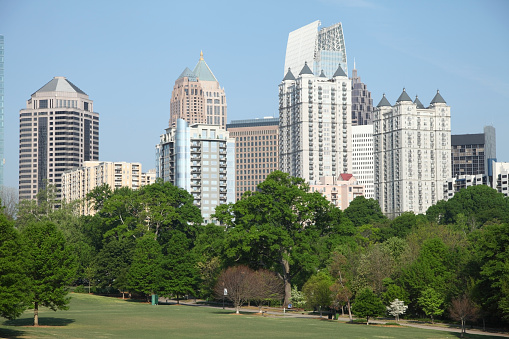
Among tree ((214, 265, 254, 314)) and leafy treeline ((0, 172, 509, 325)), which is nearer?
leafy treeline ((0, 172, 509, 325))

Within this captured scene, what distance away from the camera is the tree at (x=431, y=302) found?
300 feet

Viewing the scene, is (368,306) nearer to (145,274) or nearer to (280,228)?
(280,228)

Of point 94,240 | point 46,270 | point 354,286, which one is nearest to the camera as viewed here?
point 46,270

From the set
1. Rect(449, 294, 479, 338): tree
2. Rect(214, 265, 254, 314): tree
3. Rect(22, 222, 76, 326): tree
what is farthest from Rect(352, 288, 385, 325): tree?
Rect(22, 222, 76, 326): tree

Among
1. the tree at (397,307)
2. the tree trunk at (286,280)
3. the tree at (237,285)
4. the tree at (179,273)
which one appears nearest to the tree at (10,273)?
the tree at (237,285)

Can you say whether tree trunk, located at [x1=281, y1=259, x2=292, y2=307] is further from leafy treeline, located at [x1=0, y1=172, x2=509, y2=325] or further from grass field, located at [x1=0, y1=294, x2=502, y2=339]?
grass field, located at [x1=0, y1=294, x2=502, y2=339]

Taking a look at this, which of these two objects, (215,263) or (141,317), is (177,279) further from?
(141,317)

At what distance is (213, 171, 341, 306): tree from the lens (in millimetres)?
112125

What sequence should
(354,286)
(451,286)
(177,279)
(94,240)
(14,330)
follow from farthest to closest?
(94,240), (177,279), (354,286), (451,286), (14,330)

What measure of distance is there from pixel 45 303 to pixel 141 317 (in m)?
15.1

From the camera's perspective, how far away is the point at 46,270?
81562mm

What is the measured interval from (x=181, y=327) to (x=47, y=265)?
51.9ft

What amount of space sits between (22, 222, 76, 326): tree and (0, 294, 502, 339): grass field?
131 inches

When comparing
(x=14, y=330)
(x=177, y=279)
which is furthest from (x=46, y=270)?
(x=177, y=279)
